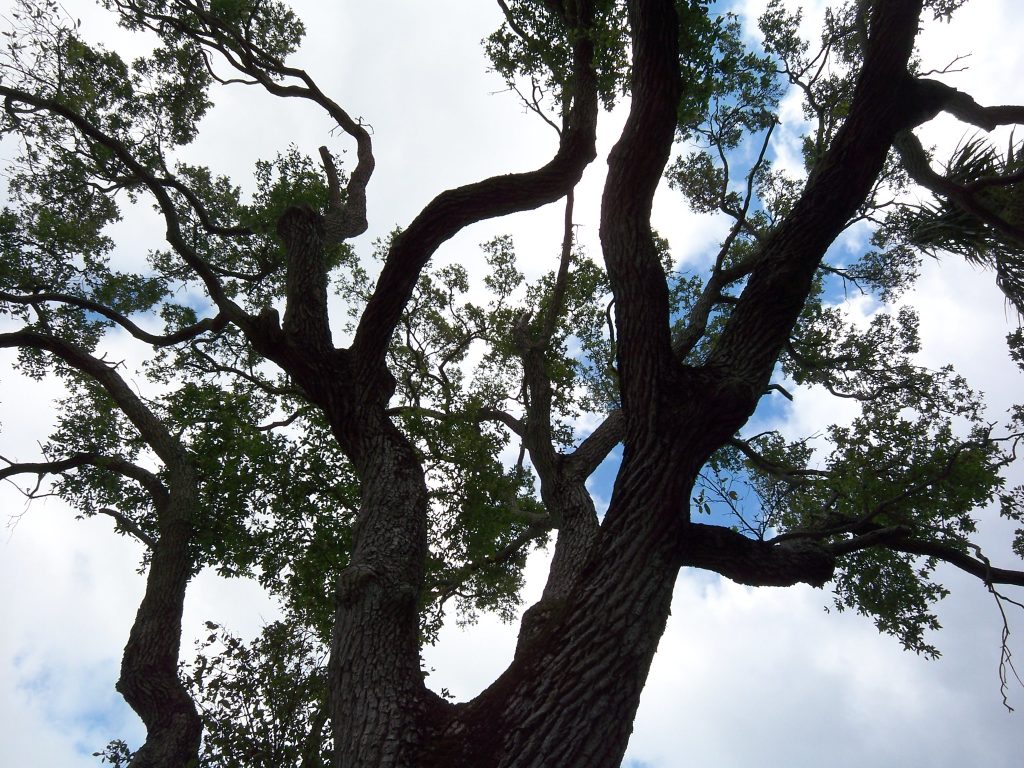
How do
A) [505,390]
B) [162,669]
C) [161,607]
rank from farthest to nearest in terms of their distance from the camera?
[505,390] → [161,607] → [162,669]

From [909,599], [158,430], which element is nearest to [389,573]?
Answer: [158,430]

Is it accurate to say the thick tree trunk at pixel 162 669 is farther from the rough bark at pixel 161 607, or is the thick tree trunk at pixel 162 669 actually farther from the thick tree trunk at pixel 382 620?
the thick tree trunk at pixel 382 620

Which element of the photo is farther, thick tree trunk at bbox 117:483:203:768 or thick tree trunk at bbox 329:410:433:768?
thick tree trunk at bbox 117:483:203:768

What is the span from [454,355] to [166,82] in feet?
22.7

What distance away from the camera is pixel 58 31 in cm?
857

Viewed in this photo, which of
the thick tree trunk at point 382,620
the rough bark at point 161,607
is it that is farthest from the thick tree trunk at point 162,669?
the thick tree trunk at point 382,620

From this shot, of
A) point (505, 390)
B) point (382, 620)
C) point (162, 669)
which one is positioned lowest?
point (162, 669)

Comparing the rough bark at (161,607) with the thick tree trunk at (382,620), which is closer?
the thick tree trunk at (382,620)

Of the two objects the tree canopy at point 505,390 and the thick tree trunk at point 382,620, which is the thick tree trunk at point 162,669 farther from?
the thick tree trunk at point 382,620

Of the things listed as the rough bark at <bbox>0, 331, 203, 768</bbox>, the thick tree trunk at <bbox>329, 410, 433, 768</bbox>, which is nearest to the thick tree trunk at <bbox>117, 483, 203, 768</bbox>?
the rough bark at <bbox>0, 331, 203, 768</bbox>

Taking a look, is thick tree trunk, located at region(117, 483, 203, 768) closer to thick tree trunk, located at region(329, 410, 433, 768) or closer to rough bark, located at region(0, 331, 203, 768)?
rough bark, located at region(0, 331, 203, 768)

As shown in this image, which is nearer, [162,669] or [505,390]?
[162,669]

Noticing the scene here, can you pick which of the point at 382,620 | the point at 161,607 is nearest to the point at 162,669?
the point at 161,607

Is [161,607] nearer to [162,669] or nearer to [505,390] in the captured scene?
[162,669]
